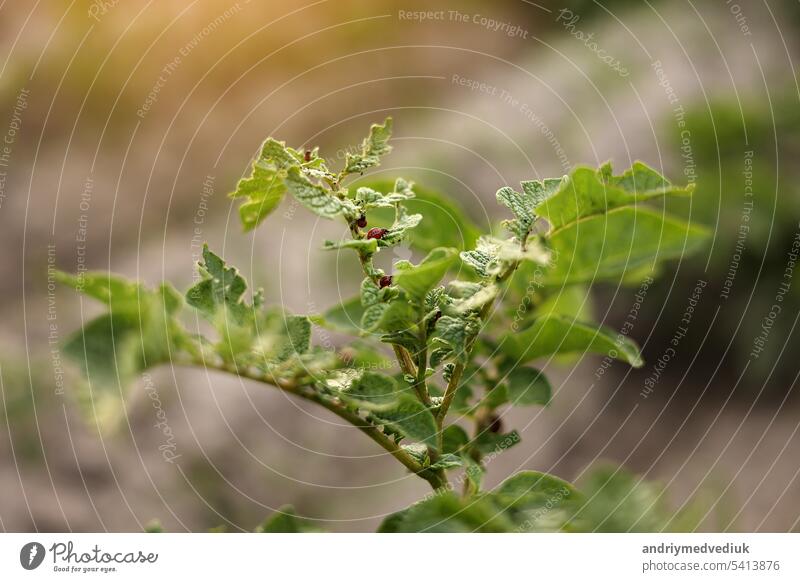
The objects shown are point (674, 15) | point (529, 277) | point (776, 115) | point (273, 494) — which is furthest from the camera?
point (674, 15)

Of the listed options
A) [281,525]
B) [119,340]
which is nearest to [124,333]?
[119,340]

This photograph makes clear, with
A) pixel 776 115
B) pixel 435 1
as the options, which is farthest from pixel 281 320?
pixel 435 1

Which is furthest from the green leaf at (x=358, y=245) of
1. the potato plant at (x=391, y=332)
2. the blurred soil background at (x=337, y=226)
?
the blurred soil background at (x=337, y=226)

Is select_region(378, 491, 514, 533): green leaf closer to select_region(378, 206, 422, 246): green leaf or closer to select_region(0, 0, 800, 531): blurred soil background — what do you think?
select_region(378, 206, 422, 246): green leaf

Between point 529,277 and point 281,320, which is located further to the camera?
point 529,277

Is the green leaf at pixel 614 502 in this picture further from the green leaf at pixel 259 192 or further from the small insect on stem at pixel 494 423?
A: the green leaf at pixel 259 192

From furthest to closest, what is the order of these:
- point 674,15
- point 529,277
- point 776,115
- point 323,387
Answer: point 674,15 → point 776,115 → point 529,277 → point 323,387

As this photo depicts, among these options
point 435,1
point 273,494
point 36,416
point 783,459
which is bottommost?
point 783,459

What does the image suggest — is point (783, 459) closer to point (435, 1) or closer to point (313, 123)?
point (435, 1)
